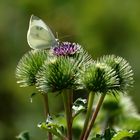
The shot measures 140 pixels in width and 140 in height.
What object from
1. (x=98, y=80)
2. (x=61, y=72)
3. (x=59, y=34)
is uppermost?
(x=59, y=34)

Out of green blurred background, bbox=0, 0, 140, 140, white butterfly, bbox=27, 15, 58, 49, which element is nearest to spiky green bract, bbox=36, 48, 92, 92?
white butterfly, bbox=27, 15, 58, 49

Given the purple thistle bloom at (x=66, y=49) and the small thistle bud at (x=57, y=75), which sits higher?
the purple thistle bloom at (x=66, y=49)

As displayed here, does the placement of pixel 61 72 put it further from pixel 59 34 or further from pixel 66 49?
pixel 59 34

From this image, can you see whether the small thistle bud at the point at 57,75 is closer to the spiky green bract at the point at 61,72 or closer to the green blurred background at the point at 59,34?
the spiky green bract at the point at 61,72

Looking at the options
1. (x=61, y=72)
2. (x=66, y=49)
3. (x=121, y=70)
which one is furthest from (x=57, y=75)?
(x=121, y=70)

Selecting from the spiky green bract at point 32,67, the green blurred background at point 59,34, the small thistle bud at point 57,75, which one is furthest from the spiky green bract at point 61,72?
the green blurred background at point 59,34

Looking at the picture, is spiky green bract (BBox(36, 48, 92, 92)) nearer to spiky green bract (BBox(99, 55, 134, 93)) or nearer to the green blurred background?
spiky green bract (BBox(99, 55, 134, 93))

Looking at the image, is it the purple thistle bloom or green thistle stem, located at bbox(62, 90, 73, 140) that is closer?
green thistle stem, located at bbox(62, 90, 73, 140)
